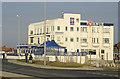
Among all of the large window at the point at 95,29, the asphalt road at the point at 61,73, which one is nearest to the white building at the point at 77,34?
the large window at the point at 95,29

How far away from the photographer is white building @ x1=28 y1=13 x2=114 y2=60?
289ft

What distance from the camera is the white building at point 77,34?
8819cm

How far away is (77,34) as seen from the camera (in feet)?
297

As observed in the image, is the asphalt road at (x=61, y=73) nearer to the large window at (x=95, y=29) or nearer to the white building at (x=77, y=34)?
the white building at (x=77, y=34)

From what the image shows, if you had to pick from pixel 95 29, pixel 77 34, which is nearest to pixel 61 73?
pixel 77 34

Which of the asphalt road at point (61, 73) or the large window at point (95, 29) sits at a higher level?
the large window at point (95, 29)

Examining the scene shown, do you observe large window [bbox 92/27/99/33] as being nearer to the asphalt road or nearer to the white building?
the white building

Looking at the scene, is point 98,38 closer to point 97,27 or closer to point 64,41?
point 97,27

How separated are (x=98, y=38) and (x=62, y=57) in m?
42.0

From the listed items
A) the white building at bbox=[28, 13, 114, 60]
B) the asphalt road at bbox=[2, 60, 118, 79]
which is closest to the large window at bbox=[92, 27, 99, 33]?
the white building at bbox=[28, 13, 114, 60]

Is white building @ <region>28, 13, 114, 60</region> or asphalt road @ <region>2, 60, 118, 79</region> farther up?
white building @ <region>28, 13, 114, 60</region>

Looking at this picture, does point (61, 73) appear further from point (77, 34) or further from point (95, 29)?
point (95, 29)

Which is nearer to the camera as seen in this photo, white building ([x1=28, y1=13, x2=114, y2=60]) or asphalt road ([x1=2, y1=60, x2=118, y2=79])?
asphalt road ([x1=2, y1=60, x2=118, y2=79])

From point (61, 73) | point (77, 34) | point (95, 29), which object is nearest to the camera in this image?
point (61, 73)
